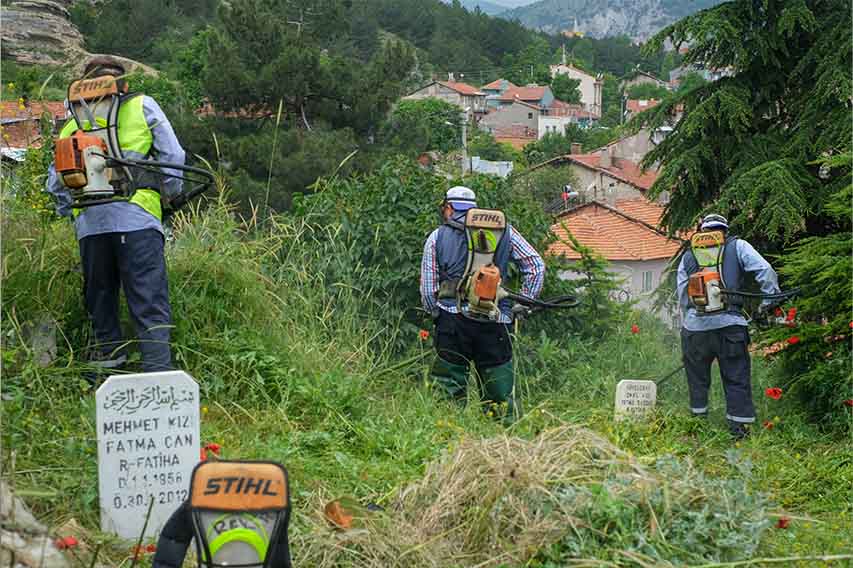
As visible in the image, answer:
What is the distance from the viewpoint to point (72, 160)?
5.63 m

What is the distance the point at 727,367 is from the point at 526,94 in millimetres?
113296

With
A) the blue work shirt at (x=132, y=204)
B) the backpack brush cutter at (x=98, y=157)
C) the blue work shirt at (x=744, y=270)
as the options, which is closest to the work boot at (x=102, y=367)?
the blue work shirt at (x=132, y=204)

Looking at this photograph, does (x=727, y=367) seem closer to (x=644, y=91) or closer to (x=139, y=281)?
(x=139, y=281)

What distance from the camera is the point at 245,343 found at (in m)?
6.50

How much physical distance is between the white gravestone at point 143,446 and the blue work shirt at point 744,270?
4542 mm

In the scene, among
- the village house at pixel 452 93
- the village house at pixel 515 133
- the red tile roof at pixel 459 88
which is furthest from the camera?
the village house at pixel 515 133

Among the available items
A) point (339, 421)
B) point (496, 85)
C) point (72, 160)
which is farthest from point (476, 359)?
point (496, 85)

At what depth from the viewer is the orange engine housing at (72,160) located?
18.5 feet

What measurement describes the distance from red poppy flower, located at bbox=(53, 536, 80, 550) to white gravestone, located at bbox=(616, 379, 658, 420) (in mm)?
4342

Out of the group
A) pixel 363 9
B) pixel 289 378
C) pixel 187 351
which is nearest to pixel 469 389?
pixel 289 378

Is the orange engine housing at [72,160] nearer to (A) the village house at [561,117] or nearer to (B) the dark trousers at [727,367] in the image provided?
(B) the dark trousers at [727,367]

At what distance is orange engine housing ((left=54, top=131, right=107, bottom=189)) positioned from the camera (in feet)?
18.5

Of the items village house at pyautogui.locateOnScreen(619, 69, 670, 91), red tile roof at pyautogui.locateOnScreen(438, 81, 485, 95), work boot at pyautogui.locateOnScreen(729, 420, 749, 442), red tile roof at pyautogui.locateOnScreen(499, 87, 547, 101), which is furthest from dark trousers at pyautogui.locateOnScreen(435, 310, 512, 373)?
village house at pyautogui.locateOnScreen(619, 69, 670, 91)

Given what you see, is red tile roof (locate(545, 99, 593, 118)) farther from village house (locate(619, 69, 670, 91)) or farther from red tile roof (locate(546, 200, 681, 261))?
red tile roof (locate(546, 200, 681, 261))
